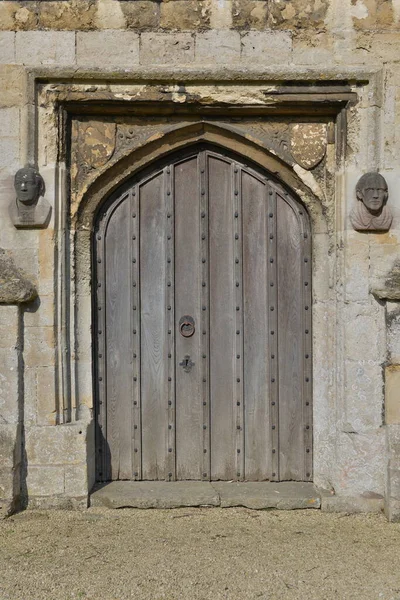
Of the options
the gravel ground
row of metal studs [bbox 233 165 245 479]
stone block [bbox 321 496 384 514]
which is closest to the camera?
the gravel ground

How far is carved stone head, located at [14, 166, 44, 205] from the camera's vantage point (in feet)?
13.5

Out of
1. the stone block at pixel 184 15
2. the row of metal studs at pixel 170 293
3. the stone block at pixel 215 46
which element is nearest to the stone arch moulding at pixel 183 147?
the row of metal studs at pixel 170 293

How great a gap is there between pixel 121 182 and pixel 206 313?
1.02 metres

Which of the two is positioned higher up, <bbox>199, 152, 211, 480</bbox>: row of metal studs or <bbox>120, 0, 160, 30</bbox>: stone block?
<bbox>120, 0, 160, 30</bbox>: stone block

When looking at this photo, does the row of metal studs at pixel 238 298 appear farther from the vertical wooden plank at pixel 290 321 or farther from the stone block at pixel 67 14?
the stone block at pixel 67 14

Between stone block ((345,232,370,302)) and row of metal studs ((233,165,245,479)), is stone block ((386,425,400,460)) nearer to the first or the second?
stone block ((345,232,370,302))

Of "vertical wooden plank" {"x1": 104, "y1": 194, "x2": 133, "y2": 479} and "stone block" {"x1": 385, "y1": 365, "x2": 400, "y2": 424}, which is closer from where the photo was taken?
"stone block" {"x1": 385, "y1": 365, "x2": 400, "y2": 424}

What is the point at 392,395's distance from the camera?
13.5ft

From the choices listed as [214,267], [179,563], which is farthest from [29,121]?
[179,563]

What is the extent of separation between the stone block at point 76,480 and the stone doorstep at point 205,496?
0.10 m

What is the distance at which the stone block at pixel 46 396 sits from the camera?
13.7 feet

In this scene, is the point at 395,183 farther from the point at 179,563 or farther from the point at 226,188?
the point at 179,563

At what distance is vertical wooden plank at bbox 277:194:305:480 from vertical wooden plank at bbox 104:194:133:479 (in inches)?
39.4

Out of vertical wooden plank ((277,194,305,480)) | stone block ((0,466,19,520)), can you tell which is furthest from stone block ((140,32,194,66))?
stone block ((0,466,19,520))
